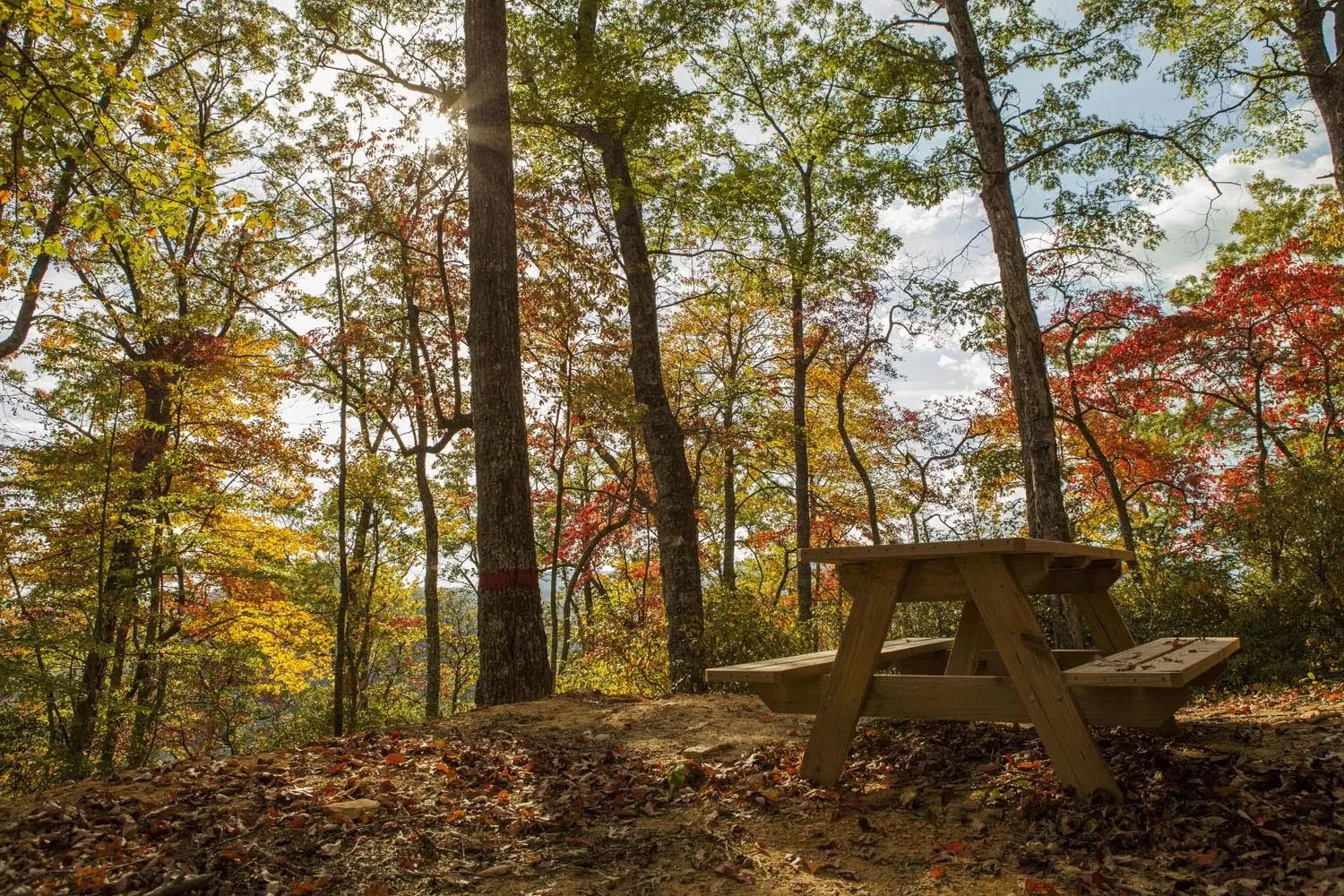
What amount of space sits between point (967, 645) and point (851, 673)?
1.11m

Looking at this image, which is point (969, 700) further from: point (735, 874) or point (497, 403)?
point (497, 403)

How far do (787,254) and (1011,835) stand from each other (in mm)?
9722

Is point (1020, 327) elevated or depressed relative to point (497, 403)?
elevated

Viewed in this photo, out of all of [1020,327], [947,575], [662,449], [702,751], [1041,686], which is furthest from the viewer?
[662,449]

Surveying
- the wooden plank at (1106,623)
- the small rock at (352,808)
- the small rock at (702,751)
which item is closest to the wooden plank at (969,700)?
the small rock at (702,751)

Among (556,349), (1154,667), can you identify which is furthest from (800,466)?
(1154,667)

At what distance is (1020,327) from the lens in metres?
8.12

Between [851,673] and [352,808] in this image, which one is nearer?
[352,808]

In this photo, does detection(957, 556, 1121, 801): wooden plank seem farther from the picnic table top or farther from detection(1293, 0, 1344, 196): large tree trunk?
detection(1293, 0, 1344, 196): large tree trunk

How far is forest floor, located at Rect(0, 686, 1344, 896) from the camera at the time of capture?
8.21 feet

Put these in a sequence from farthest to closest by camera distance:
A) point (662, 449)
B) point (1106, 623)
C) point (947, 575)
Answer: point (662, 449), point (1106, 623), point (947, 575)

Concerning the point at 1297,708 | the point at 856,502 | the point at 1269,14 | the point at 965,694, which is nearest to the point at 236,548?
the point at 965,694

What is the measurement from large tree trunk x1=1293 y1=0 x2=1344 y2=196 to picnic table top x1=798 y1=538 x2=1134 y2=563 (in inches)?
367

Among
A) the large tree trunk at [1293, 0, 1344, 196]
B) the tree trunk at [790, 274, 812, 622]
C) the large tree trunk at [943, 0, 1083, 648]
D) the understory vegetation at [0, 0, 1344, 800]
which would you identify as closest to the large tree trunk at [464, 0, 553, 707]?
the understory vegetation at [0, 0, 1344, 800]
